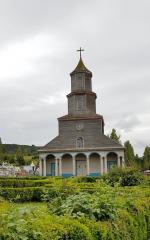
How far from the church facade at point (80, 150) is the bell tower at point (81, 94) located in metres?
0.31

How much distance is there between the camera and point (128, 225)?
7023 millimetres

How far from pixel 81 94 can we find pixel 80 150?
8509mm

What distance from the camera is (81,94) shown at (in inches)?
2311

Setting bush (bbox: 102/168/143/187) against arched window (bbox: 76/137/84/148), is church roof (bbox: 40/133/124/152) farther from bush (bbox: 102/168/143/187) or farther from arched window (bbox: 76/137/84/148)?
bush (bbox: 102/168/143/187)

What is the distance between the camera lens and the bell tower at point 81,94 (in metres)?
58.0

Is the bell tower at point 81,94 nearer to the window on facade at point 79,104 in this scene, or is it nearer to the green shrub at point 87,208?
the window on facade at point 79,104

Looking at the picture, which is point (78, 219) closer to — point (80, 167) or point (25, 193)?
point (25, 193)

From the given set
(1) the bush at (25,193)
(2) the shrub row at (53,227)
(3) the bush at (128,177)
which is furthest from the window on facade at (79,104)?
(2) the shrub row at (53,227)

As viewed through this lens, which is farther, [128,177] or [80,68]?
[80,68]

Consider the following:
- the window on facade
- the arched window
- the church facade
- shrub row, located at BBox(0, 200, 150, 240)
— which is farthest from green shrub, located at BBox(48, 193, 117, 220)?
the window on facade

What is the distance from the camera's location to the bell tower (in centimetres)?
5803

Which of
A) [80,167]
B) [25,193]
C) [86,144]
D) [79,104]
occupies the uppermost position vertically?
[79,104]

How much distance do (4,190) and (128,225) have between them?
43.7ft

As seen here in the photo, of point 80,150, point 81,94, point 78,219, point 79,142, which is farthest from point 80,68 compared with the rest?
point 78,219
